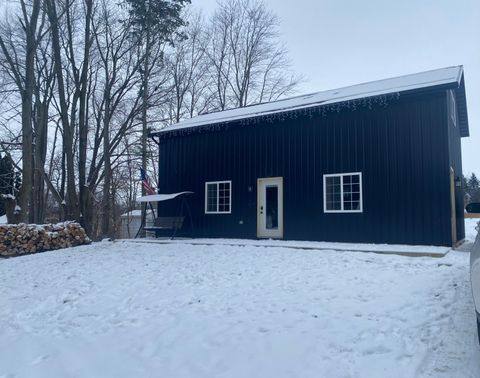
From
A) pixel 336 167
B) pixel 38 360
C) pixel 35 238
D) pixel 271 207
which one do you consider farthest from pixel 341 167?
pixel 35 238

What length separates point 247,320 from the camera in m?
4.48

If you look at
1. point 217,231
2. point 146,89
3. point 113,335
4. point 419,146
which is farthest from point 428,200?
point 146,89

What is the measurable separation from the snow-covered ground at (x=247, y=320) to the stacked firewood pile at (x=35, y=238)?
3.98 m

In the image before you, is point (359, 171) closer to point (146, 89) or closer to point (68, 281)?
point (68, 281)

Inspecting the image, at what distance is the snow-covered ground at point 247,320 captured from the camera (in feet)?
11.4

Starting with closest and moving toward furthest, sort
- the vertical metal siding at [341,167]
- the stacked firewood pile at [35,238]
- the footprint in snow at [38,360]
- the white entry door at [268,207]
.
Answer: the footprint in snow at [38,360] < the vertical metal siding at [341,167] < the stacked firewood pile at [35,238] < the white entry door at [268,207]

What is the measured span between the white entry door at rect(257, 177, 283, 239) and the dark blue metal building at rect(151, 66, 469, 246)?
3 cm

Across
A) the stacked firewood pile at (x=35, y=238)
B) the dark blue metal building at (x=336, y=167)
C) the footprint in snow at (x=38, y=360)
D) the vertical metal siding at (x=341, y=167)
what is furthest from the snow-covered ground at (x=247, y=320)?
the stacked firewood pile at (x=35, y=238)

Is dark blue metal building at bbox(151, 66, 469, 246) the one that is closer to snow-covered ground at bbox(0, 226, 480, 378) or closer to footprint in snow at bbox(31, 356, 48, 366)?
snow-covered ground at bbox(0, 226, 480, 378)

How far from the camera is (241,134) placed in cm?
1305

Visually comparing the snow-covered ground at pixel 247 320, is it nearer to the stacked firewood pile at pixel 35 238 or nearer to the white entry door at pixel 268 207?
the stacked firewood pile at pixel 35 238

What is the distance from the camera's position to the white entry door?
484 inches

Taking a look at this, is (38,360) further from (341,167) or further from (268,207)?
(268,207)

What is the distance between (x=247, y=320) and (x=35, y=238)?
9311mm
